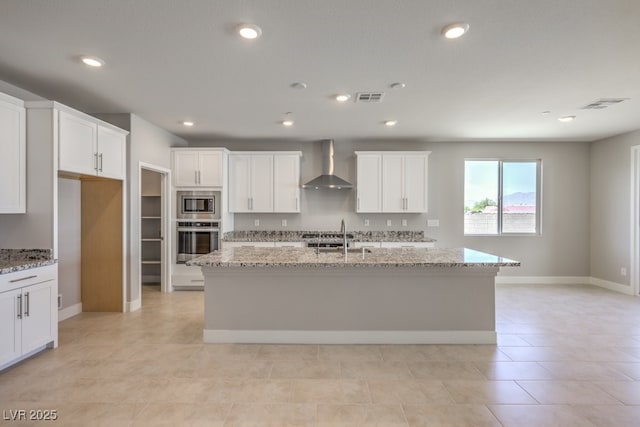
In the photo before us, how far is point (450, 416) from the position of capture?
208 centimetres

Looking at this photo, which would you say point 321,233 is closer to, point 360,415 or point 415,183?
point 415,183

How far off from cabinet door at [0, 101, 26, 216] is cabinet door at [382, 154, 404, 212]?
15.4 ft

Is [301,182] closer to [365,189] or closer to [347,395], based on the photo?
[365,189]

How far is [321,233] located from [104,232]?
130 inches

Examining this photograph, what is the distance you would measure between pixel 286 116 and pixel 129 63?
199cm

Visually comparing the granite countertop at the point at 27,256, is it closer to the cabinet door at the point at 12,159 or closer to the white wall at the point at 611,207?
the cabinet door at the point at 12,159

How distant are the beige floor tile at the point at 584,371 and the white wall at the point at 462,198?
10.9 ft

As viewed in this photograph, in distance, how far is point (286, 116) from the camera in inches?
173

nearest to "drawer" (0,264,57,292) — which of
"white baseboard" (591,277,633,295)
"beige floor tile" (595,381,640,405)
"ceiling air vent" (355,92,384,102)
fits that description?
"ceiling air vent" (355,92,384,102)

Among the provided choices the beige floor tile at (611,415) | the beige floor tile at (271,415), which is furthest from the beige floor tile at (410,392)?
the beige floor tile at (611,415)

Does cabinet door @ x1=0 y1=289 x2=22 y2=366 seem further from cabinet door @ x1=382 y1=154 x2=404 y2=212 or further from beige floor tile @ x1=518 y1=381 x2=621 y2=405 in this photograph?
cabinet door @ x1=382 y1=154 x2=404 y2=212

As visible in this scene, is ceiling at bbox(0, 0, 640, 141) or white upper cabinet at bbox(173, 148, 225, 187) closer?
ceiling at bbox(0, 0, 640, 141)

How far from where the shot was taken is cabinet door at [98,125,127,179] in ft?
12.2

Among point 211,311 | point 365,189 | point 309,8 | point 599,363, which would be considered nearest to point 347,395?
point 211,311
